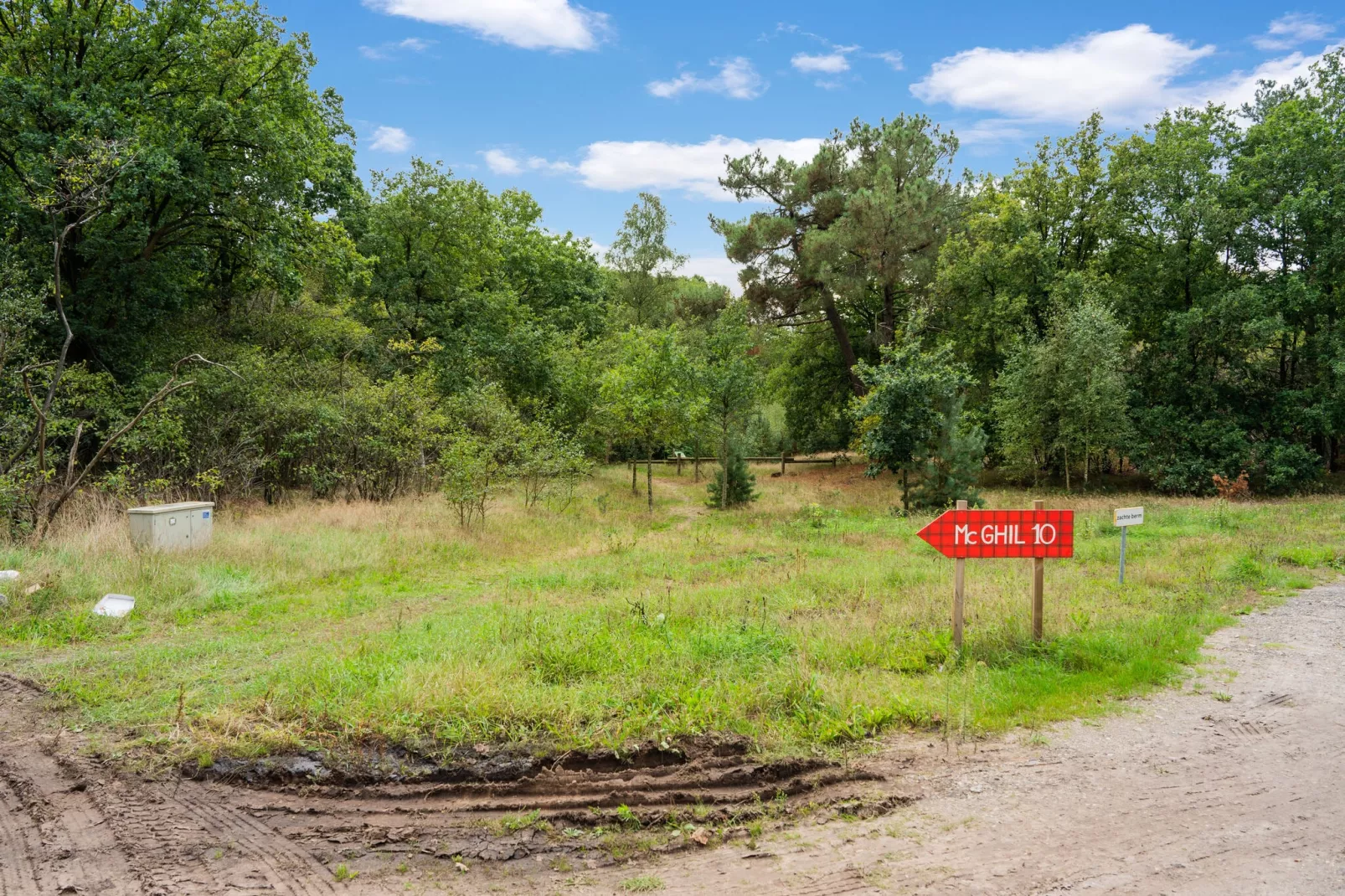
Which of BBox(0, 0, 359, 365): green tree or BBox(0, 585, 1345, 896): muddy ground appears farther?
BBox(0, 0, 359, 365): green tree

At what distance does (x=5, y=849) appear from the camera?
152 inches

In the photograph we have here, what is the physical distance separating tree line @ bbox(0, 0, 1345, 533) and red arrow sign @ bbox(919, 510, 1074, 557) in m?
10.5

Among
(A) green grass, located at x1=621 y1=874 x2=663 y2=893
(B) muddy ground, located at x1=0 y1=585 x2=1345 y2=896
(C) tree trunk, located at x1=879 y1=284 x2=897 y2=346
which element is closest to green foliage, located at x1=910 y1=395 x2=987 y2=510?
(C) tree trunk, located at x1=879 y1=284 x2=897 y2=346

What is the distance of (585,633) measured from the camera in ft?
Answer: 23.4

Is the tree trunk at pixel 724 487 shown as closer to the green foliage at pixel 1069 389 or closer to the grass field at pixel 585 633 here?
the grass field at pixel 585 633

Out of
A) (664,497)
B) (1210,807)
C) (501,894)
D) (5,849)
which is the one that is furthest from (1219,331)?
(5,849)

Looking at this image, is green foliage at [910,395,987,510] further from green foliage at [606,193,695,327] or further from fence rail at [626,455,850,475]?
green foliage at [606,193,695,327]

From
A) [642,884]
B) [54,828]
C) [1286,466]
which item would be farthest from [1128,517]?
[1286,466]

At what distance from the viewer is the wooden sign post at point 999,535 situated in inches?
262

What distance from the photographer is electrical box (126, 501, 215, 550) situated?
10266 mm

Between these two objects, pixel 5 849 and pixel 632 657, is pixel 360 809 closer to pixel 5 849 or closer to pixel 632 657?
pixel 5 849

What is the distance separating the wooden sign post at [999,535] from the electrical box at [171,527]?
1045 cm

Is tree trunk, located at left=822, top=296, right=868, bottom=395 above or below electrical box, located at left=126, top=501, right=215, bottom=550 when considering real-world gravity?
above

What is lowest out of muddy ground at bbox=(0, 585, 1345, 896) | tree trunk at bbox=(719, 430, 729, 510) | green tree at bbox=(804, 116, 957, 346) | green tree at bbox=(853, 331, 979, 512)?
muddy ground at bbox=(0, 585, 1345, 896)
